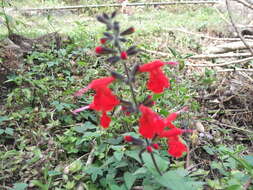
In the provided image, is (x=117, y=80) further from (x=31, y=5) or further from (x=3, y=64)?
(x=31, y=5)

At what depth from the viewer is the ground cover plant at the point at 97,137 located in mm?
1712

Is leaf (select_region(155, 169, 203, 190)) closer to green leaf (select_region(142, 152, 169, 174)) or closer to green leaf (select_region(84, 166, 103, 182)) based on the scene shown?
green leaf (select_region(142, 152, 169, 174))

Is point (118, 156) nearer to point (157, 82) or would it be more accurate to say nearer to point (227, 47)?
point (157, 82)

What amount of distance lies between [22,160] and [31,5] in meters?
5.88

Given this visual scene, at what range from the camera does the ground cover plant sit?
1.71m

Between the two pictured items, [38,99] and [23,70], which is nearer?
[38,99]

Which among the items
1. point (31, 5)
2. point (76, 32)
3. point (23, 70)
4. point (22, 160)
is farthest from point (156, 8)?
point (22, 160)

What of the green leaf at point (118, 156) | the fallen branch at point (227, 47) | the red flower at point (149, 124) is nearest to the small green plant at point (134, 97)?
the red flower at point (149, 124)

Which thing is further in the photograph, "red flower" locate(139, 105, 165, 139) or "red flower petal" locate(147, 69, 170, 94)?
"red flower petal" locate(147, 69, 170, 94)

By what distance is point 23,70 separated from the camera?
9.97 ft

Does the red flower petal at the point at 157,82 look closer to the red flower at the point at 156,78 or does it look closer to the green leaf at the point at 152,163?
the red flower at the point at 156,78

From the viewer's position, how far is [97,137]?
87.3 inches

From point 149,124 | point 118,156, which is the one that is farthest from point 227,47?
point 149,124

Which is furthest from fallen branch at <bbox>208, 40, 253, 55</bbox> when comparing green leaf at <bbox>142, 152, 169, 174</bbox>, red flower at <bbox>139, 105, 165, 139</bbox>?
red flower at <bbox>139, 105, 165, 139</bbox>
